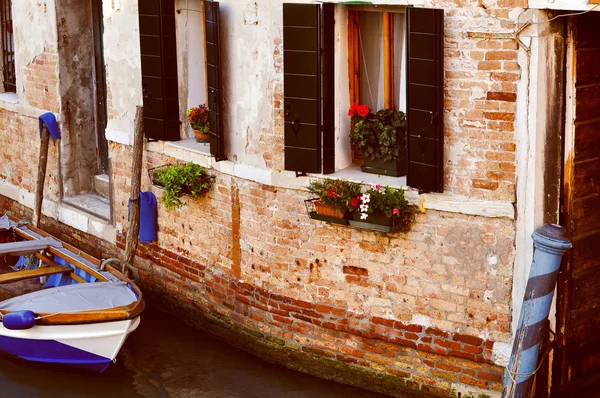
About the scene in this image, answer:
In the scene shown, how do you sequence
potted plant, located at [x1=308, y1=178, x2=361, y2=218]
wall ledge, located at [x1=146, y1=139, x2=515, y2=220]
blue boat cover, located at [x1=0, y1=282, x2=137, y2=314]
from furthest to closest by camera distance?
1. blue boat cover, located at [x1=0, y1=282, x2=137, y2=314]
2. potted plant, located at [x1=308, y1=178, x2=361, y2=218]
3. wall ledge, located at [x1=146, y1=139, x2=515, y2=220]

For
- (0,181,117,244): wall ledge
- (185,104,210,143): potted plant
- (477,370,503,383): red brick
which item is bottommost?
(477,370,503,383): red brick

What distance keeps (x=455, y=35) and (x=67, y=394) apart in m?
3.95

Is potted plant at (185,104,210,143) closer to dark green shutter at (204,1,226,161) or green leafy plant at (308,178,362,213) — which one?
dark green shutter at (204,1,226,161)

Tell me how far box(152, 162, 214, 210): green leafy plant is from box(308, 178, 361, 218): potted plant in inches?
53.8

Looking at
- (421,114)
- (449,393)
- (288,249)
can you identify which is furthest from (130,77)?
(449,393)

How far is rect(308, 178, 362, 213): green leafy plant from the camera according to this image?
7383mm

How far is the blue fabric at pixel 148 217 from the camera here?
30.6ft

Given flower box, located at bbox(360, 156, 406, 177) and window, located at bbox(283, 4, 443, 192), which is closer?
window, located at bbox(283, 4, 443, 192)

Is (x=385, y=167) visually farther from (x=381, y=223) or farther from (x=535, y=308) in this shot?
(x=535, y=308)

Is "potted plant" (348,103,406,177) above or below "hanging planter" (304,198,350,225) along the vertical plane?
above

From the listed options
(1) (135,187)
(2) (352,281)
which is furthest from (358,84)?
(1) (135,187)

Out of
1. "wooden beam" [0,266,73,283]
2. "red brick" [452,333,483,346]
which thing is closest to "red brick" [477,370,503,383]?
"red brick" [452,333,483,346]

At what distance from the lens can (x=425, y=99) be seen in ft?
22.7

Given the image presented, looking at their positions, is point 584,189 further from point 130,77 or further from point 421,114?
point 130,77
